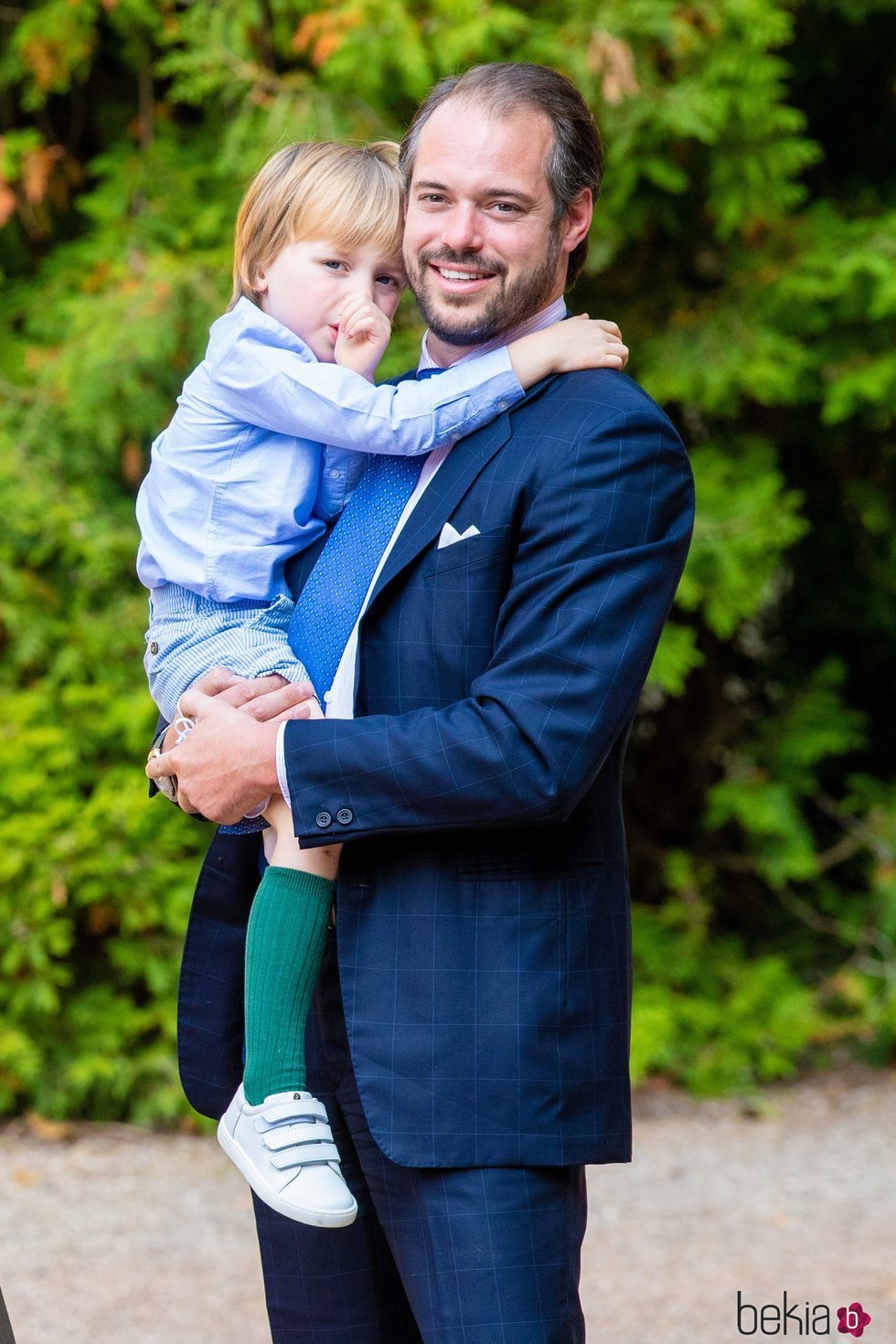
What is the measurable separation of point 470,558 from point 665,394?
123 inches

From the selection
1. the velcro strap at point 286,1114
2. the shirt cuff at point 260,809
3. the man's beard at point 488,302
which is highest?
the man's beard at point 488,302

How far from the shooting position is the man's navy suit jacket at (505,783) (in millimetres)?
1822

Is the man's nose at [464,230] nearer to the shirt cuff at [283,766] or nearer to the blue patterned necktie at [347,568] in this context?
the blue patterned necktie at [347,568]

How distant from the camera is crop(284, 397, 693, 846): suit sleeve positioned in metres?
1.81

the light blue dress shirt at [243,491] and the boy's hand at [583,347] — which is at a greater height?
the boy's hand at [583,347]

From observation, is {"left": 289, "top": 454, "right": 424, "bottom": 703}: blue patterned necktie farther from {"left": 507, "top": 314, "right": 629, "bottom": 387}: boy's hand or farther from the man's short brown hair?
the man's short brown hair

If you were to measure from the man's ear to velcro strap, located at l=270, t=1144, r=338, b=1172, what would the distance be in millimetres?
1220

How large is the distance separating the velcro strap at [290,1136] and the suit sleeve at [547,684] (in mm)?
395

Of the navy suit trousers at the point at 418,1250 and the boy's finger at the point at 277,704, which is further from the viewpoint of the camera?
the boy's finger at the point at 277,704

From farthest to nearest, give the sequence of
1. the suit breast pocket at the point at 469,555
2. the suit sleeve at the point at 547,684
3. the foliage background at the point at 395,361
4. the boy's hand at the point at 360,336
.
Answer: the foliage background at the point at 395,361 < the boy's hand at the point at 360,336 < the suit breast pocket at the point at 469,555 < the suit sleeve at the point at 547,684

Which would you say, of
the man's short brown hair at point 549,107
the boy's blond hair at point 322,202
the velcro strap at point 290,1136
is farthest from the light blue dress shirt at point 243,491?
the velcro strap at point 290,1136

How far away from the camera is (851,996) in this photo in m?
5.41

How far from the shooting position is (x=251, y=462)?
7.45ft

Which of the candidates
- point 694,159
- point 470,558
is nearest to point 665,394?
point 694,159
